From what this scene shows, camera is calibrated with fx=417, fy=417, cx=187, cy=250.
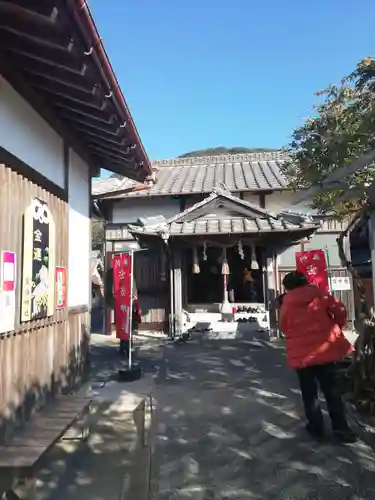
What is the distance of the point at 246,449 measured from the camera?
4645 millimetres

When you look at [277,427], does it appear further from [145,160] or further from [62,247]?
[145,160]

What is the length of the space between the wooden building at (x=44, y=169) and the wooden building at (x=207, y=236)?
6.69 meters

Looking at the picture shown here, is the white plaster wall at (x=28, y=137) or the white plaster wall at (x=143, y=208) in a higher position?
the white plaster wall at (x=143, y=208)

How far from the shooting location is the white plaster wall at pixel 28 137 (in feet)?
11.6

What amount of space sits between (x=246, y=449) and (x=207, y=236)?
8.93 metres

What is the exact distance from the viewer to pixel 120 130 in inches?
179

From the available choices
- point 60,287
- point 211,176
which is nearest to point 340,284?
point 211,176

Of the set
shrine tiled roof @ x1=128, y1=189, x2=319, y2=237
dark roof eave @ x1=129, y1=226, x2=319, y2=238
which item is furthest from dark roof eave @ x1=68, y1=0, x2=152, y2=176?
shrine tiled roof @ x1=128, y1=189, x2=319, y2=237

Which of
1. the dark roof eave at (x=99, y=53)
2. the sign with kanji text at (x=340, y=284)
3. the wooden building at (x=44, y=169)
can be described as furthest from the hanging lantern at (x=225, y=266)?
the dark roof eave at (x=99, y=53)

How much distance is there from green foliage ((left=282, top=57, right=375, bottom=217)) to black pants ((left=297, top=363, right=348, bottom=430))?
2.25 m

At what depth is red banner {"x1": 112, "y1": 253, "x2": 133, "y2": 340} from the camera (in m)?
8.77

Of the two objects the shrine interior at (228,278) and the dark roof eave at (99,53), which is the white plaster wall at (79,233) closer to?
the dark roof eave at (99,53)

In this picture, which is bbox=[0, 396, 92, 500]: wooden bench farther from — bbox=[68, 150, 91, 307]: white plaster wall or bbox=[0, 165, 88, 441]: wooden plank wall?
bbox=[68, 150, 91, 307]: white plaster wall

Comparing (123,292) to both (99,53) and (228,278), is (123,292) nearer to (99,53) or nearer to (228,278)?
(99,53)
